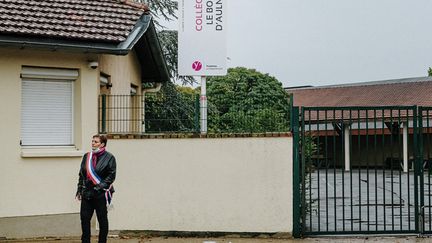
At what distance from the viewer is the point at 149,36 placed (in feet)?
50.5

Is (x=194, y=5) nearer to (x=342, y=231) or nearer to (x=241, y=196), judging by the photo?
(x=241, y=196)

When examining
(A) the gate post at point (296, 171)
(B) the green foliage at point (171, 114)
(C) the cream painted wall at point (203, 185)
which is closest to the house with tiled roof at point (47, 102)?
(C) the cream painted wall at point (203, 185)

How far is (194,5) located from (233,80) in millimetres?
29409

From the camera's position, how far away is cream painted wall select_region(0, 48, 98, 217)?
11812 mm

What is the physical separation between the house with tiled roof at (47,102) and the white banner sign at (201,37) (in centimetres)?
109

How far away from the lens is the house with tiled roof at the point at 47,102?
38.8 feet

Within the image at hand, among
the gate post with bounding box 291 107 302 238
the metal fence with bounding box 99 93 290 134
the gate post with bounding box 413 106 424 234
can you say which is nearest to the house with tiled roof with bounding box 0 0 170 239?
the metal fence with bounding box 99 93 290 134

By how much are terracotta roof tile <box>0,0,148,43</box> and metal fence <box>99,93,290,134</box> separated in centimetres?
125

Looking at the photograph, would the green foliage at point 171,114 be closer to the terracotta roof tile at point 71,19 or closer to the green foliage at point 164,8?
the terracotta roof tile at point 71,19

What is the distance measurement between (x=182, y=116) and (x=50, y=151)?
243cm

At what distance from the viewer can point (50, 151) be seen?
12.1 meters

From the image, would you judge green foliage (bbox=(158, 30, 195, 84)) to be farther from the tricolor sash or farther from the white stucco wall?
the tricolor sash

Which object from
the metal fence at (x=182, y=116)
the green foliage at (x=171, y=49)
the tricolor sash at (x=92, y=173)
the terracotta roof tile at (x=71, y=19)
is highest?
the green foliage at (x=171, y=49)

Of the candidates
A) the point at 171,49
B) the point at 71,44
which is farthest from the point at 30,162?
the point at 171,49
